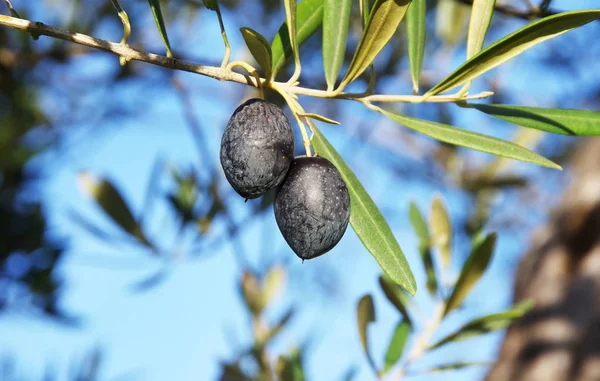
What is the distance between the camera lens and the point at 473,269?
113cm

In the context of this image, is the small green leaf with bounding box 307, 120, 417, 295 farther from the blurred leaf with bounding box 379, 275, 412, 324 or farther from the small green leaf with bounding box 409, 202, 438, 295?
the small green leaf with bounding box 409, 202, 438, 295

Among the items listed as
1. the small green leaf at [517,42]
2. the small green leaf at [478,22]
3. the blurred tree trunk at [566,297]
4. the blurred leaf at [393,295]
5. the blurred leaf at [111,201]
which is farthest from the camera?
the blurred tree trunk at [566,297]

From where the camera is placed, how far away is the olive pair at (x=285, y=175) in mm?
695

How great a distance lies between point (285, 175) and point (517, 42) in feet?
0.98

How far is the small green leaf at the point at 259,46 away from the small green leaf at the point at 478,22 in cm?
25

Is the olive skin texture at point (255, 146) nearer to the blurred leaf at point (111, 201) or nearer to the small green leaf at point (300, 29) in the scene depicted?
the small green leaf at point (300, 29)

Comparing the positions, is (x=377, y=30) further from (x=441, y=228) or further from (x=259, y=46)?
(x=441, y=228)

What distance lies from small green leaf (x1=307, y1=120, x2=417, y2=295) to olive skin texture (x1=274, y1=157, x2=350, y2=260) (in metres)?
0.03

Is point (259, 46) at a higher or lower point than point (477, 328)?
higher

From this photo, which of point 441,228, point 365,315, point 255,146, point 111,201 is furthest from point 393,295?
point 111,201

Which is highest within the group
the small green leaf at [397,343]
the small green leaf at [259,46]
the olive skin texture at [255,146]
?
the small green leaf at [259,46]

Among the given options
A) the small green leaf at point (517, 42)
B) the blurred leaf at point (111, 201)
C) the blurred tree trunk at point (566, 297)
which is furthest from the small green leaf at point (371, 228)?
the blurred tree trunk at point (566, 297)

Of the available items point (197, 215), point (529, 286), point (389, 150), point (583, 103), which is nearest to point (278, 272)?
point (197, 215)

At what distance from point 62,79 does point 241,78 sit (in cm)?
245
